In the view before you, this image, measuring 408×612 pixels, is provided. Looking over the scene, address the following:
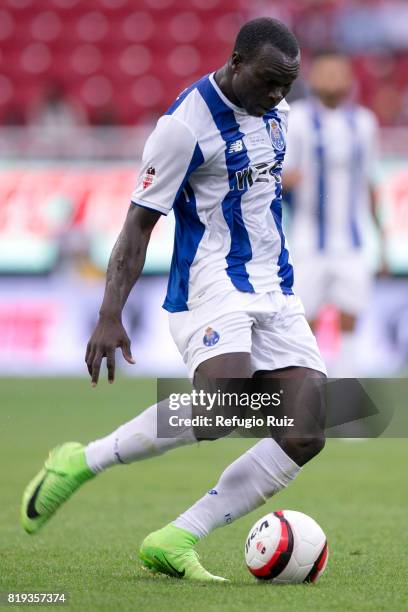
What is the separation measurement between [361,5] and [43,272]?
674 centimetres

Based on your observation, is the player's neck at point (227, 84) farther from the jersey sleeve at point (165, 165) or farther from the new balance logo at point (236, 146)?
the jersey sleeve at point (165, 165)

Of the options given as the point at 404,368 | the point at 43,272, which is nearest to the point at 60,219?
the point at 43,272

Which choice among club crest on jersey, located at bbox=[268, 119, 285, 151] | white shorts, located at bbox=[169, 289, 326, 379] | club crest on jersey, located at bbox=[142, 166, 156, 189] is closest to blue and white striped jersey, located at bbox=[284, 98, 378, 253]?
club crest on jersey, located at bbox=[268, 119, 285, 151]

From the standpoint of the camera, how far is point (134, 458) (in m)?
4.82

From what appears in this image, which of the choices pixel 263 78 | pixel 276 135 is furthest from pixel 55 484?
pixel 263 78

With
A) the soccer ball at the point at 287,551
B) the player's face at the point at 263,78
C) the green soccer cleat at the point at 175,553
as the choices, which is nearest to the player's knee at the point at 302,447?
the soccer ball at the point at 287,551

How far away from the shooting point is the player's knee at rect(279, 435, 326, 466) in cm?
447

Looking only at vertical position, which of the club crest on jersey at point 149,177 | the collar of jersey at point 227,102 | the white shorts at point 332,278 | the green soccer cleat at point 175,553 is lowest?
the green soccer cleat at point 175,553

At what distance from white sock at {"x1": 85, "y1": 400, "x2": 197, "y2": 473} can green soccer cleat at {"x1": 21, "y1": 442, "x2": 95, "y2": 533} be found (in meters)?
0.06

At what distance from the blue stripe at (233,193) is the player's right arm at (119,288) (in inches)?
12.6

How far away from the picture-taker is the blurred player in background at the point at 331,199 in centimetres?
908

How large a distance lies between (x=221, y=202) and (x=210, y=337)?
1.71 ft

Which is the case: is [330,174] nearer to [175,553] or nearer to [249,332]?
[249,332]

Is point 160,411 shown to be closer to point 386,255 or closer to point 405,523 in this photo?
point 405,523
